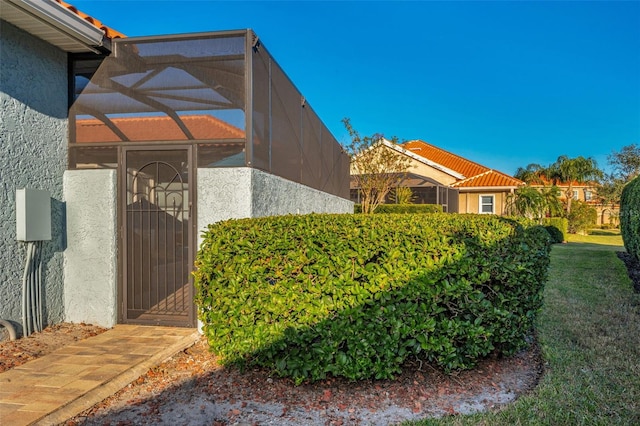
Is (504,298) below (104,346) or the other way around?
the other way around

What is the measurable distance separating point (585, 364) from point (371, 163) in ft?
42.1

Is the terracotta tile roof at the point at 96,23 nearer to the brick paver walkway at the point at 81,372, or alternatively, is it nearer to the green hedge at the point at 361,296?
the green hedge at the point at 361,296

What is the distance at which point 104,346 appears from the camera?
153 inches

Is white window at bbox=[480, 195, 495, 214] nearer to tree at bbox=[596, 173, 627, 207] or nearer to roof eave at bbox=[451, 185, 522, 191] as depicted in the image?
roof eave at bbox=[451, 185, 522, 191]

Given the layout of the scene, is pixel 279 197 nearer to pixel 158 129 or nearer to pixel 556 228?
pixel 158 129

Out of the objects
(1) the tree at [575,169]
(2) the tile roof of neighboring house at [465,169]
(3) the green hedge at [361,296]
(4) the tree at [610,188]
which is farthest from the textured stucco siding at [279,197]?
(1) the tree at [575,169]

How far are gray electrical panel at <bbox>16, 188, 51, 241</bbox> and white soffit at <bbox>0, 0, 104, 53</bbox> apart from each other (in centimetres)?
171

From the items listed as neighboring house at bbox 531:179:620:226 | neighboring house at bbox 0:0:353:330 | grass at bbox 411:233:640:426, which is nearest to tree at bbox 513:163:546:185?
neighboring house at bbox 531:179:620:226

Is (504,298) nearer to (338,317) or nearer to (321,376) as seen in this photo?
(338,317)

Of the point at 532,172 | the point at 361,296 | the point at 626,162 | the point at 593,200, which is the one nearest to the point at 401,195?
the point at 361,296

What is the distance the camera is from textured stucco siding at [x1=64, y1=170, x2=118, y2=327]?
454 centimetres

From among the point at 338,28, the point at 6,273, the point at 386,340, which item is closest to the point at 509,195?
the point at 338,28

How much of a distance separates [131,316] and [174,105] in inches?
104

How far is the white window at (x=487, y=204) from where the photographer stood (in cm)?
2378
